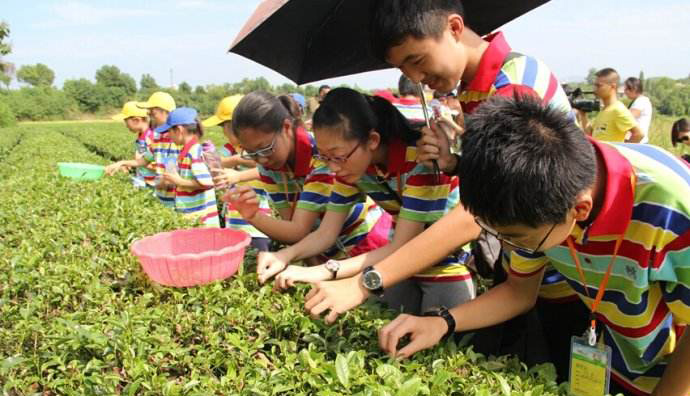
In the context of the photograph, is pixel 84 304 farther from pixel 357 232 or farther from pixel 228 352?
pixel 357 232

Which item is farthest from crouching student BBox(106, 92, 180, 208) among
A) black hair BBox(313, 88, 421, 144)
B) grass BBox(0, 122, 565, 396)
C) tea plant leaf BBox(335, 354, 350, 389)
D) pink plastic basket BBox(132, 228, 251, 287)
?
tea plant leaf BBox(335, 354, 350, 389)

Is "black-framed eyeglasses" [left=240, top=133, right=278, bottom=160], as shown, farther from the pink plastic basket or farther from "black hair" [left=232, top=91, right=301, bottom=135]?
the pink plastic basket

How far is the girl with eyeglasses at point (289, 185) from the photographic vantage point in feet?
9.88

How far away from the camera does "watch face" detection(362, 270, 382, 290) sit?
6.47 feet

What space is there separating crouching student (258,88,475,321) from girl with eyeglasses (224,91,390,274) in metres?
0.19

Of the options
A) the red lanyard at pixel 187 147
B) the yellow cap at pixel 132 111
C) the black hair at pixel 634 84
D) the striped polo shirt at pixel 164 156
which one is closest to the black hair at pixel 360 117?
the red lanyard at pixel 187 147

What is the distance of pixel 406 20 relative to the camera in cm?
198

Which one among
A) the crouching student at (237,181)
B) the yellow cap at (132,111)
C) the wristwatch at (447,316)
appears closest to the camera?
the wristwatch at (447,316)

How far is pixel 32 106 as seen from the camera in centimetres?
6391

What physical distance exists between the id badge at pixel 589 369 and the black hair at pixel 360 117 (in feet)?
3.91

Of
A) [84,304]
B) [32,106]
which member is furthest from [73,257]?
[32,106]

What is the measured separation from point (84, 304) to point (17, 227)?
196 centimetres

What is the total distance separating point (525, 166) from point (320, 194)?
179 centimetres

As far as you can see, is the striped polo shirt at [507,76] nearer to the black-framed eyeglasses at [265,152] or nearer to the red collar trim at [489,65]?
the red collar trim at [489,65]
